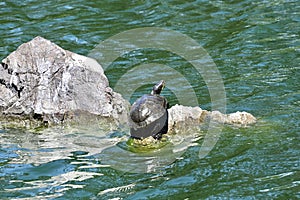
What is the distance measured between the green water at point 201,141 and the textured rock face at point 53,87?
0.84ft

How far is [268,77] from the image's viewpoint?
26.9ft

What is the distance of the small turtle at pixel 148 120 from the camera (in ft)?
21.5

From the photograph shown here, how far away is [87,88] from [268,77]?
2.39 metres

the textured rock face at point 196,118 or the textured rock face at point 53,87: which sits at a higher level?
the textured rock face at point 53,87

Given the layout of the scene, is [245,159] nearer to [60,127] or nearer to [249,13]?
[60,127]

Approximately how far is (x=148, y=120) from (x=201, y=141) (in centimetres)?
58

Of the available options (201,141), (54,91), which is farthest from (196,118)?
(54,91)

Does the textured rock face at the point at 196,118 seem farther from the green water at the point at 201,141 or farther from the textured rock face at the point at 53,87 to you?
the textured rock face at the point at 53,87

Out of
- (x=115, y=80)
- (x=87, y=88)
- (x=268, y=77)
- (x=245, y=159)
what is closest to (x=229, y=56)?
(x=268, y=77)

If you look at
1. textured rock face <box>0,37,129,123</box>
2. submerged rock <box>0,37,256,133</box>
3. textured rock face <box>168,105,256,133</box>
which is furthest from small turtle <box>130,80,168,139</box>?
textured rock face <box>0,37,129,123</box>

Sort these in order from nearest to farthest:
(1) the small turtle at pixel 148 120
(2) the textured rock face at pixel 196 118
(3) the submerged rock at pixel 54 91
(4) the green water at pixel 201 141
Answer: (4) the green water at pixel 201 141 < (1) the small turtle at pixel 148 120 < (2) the textured rock face at pixel 196 118 < (3) the submerged rock at pixel 54 91

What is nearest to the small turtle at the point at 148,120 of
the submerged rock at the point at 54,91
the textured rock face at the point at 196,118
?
the textured rock face at the point at 196,118

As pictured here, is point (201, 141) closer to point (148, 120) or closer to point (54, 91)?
point (148, 120)

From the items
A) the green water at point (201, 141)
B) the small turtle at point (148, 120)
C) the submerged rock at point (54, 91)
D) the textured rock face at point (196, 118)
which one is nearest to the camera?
the green water at point (201, 141)
